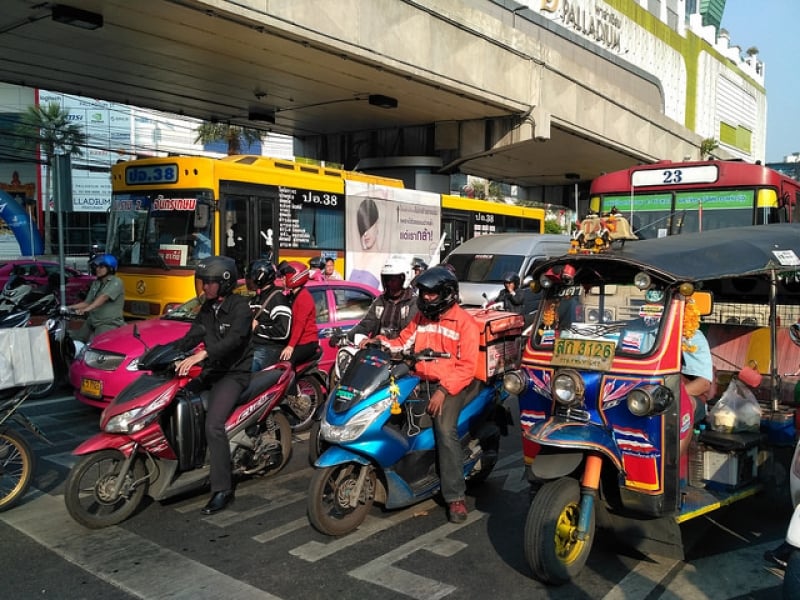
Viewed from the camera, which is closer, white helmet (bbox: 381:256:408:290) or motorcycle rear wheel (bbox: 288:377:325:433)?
white helmet (bbox: 381:256:408:290)

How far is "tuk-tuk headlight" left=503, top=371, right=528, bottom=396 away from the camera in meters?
4.46

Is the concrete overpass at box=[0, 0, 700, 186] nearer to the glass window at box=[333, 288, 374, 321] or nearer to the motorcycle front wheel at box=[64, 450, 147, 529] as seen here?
the glass window at box=[333, 288, 374, 321]

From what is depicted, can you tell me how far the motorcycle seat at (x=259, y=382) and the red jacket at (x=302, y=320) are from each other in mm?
786

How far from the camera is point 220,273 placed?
5227mm

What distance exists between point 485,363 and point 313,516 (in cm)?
181

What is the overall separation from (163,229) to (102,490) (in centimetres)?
706

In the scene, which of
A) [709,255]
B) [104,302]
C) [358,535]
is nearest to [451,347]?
[358,535]

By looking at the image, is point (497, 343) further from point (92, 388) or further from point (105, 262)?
point (105, 262)

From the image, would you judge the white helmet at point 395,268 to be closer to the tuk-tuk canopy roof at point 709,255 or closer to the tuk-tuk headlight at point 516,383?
the tuk-tuk canopy roof at point 709,255

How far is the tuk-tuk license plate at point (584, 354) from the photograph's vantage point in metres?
4.16

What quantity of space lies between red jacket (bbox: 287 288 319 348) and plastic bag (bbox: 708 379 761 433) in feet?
12.0

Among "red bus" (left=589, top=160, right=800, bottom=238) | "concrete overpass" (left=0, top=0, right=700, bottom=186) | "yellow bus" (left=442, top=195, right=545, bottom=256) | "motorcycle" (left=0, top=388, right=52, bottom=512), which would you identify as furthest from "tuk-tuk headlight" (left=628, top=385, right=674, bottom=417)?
"yellow bus" (left=442, top=195, right=545, bottom=256)

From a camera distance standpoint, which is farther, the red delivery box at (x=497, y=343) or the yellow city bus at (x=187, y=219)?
the yellow city bus at (x=187, y=219)

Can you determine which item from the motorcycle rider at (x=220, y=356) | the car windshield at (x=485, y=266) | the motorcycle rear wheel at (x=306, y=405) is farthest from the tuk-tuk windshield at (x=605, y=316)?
the car windshield at (x=485, y=266)
